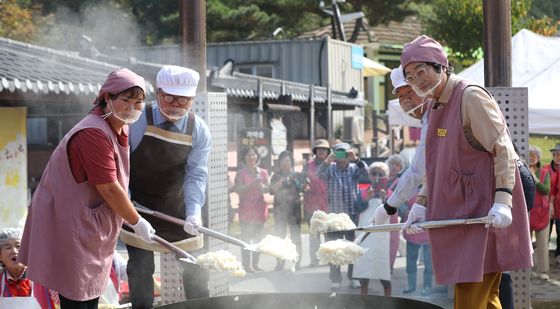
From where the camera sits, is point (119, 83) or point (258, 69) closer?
point (119, 83)

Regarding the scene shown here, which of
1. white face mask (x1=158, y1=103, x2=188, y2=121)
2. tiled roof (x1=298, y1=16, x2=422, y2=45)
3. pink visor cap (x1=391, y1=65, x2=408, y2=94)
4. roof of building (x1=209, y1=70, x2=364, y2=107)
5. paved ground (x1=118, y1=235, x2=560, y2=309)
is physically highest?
tiled roof (x1=298, y1=16, x2=422, y2=45)

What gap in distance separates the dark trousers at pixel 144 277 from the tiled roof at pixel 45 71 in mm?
4038

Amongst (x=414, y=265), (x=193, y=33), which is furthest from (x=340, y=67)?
(x=193, y=33)

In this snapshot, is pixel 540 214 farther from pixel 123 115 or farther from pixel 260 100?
pixel 260 100

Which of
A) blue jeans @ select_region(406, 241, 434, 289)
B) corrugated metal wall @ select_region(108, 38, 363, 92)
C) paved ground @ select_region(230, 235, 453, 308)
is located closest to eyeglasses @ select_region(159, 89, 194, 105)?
paved ground @ select_region(230, 235, 453, 308)

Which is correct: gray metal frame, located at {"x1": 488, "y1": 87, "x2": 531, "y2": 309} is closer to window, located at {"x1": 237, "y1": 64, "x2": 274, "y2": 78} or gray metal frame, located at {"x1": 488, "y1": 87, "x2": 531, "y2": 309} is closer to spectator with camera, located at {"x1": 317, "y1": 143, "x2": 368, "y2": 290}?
spectator with camera, located at {"x1": 317, "y1": 143, "x2": 368, "y2": 290}

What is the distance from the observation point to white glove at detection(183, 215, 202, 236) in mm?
5680

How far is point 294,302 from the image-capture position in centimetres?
548

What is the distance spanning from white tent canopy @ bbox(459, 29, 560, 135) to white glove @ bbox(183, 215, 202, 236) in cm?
551

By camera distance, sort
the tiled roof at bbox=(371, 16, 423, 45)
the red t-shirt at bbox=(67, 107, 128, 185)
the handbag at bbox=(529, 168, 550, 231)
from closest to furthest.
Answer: the red t-shirt at bbox=(67, 107, 128, 185)
the handbag at bbox=(529, 168, 550, 231)
the tiled roof at bbox=(371, 16, 423, 45)

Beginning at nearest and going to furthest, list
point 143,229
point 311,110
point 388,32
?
point 143,229, point 311,110, point 388,32

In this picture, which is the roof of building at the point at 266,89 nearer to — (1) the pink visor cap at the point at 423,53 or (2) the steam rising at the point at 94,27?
(2) the steam rising at the point at 94,27

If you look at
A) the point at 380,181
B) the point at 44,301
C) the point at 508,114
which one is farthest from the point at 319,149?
the point at 44,301

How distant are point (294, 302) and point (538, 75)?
6743 millimetres
